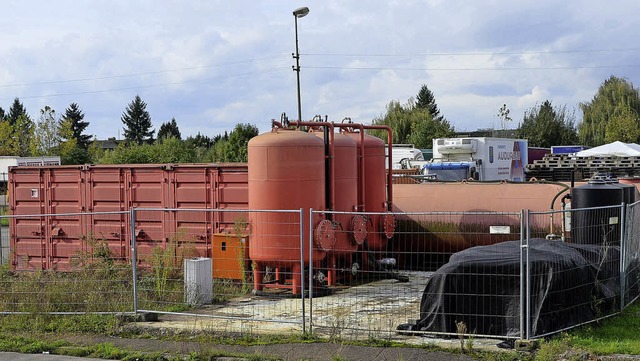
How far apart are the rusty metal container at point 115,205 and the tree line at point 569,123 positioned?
4390 cm

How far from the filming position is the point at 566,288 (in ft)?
29.9

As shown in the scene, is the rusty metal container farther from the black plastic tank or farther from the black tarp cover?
the black plastic tank

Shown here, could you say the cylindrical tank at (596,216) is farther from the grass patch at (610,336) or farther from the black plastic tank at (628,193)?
the grass patch at (610,336)

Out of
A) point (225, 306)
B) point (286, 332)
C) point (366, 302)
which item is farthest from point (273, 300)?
point (286, 332)

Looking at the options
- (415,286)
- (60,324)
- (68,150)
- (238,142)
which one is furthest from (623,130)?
(60,324)

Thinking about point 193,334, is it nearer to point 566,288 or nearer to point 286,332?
point 286,332

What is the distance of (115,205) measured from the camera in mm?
16078

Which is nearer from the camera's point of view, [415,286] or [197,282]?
[197,282]

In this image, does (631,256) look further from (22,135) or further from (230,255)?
(22,135)

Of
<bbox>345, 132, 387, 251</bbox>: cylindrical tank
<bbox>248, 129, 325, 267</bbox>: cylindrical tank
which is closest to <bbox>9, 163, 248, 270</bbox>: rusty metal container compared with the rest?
<bbox>248, 129, 325, 267</bbox>: cylindrical tank

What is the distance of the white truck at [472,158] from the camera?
25344 millimetres

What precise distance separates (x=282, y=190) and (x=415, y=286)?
2751mm

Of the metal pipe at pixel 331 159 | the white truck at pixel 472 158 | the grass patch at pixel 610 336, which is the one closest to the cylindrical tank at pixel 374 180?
the metal pipe at pixel 331 159

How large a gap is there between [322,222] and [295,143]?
140 cm
